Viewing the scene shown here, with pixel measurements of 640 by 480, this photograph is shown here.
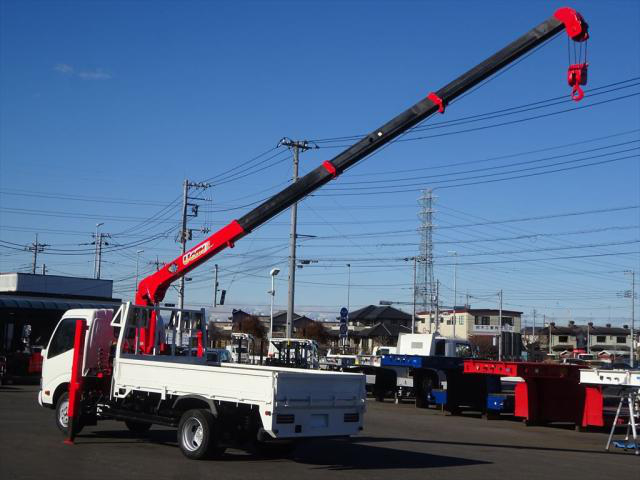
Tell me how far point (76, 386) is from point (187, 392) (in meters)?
2.84

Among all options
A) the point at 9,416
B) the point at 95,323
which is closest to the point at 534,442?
the point at 95,323

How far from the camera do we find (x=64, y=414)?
15.7 meters

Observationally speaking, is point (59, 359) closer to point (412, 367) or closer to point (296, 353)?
point (412, 367)

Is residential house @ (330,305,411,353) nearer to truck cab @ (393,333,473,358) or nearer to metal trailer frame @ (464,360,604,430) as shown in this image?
truck cab @ (393,333,473,358)

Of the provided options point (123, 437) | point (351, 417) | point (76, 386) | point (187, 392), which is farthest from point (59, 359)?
point (351, 417)

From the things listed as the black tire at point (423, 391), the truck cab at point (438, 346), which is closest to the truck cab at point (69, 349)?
the black tire at point (423, 391)

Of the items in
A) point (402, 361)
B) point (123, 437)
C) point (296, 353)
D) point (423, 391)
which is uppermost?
point (296, 353)

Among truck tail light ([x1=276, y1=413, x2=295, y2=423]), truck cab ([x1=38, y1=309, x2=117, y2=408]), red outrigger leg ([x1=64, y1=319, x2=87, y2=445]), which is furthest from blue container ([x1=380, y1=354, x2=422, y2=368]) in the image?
truck tail light ([x1=276, y1=413, x2=295, y2=423])

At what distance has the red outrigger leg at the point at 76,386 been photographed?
48.5 feet

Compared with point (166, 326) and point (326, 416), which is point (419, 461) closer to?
point (326, 416)

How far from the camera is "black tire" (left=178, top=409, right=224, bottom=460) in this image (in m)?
13.0

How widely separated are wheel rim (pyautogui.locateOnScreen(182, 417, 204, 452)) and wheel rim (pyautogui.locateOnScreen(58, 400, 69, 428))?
11.2 feet

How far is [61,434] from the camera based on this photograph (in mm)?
16031

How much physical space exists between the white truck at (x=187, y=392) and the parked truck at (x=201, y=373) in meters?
0.02
